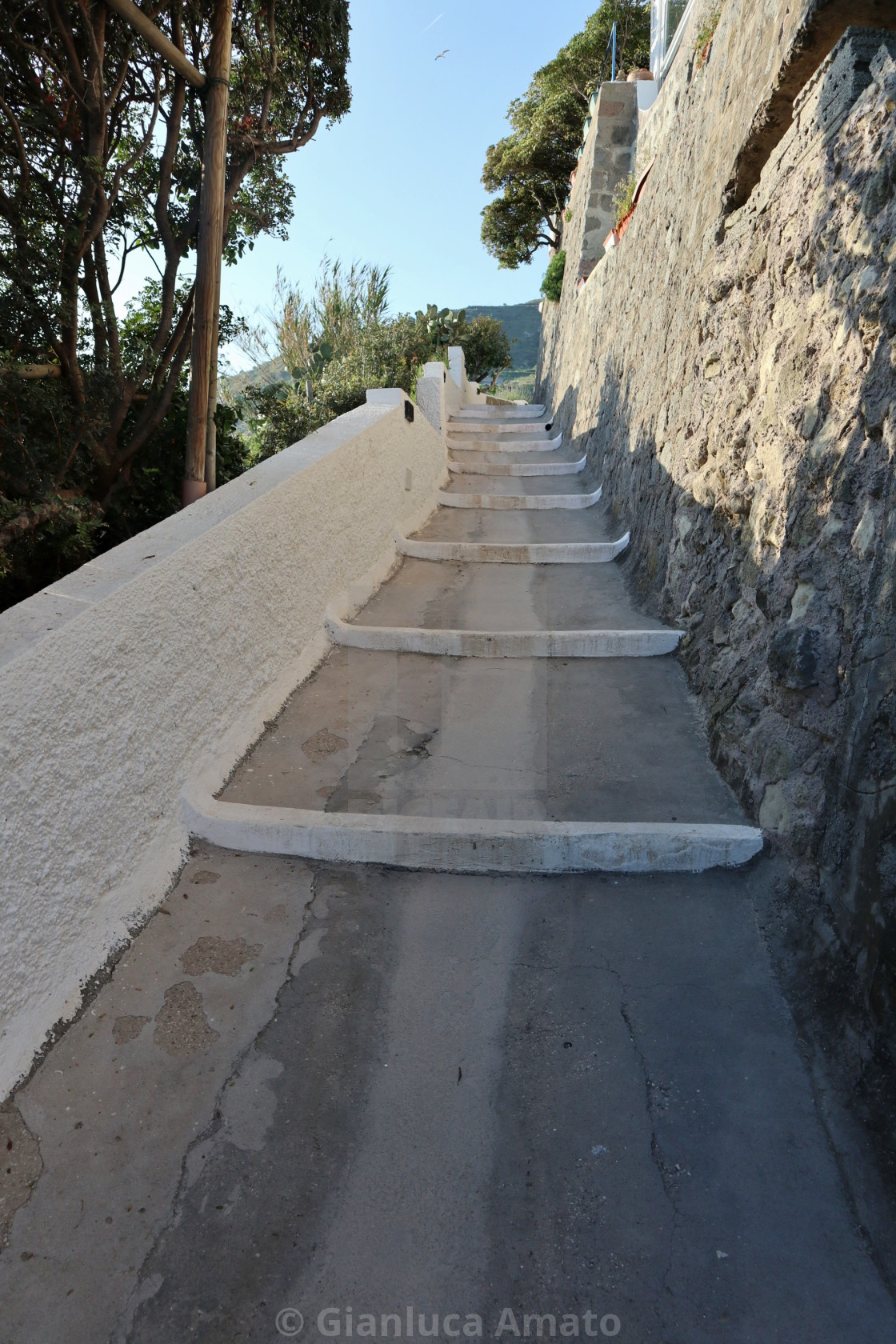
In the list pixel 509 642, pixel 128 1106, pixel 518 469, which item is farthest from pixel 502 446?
pixel 128 1106

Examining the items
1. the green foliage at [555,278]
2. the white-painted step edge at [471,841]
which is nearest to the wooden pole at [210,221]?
the white-painted step edge at [471,841]

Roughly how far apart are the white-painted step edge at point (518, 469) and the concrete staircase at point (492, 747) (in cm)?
370

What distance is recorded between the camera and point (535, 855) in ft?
9.76

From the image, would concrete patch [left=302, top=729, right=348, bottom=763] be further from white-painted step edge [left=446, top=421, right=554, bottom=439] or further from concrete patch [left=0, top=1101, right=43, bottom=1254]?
white-painted step edge [left=446, top=421, right=554, bottom=439]

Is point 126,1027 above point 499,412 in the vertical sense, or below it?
below

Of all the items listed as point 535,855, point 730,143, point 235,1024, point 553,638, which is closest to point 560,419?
point 730,143

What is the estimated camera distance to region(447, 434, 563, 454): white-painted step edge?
1083 centimetres

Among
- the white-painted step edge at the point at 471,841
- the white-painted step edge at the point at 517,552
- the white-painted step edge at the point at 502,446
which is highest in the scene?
the white-painted step edge at the point at 502,446

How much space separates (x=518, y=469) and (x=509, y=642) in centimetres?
564

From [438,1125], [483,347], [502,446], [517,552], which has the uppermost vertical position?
[483,347]

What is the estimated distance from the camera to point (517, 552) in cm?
633

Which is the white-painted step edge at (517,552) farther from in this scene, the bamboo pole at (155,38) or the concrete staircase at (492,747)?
the bamboo pole at (155,38)

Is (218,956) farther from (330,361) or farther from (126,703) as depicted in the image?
(330,361)

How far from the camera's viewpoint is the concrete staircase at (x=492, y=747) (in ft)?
9.86
